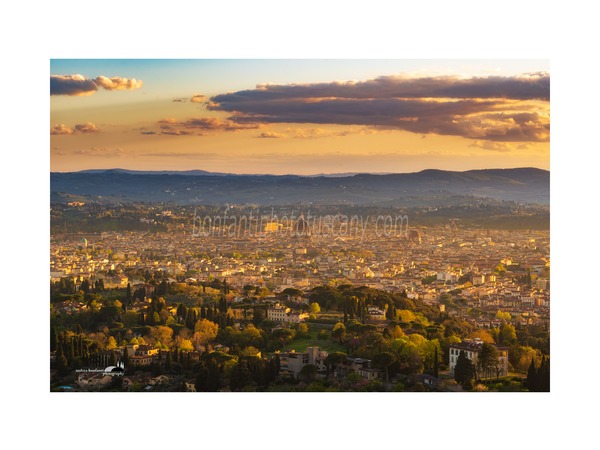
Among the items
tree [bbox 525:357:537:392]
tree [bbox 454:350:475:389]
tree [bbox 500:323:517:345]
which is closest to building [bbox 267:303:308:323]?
tree [bbox 454:350:475:389]

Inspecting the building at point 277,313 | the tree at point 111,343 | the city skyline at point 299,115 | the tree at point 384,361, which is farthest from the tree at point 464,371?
the tree at point 111,343

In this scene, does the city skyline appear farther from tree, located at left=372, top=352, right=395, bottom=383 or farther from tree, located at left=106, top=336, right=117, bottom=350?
tree, located at left=372, top=352, right=395, bottom=383

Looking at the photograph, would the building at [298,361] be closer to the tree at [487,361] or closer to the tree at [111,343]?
the tree at [487,361]

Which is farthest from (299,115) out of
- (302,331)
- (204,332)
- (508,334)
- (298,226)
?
(508,334)

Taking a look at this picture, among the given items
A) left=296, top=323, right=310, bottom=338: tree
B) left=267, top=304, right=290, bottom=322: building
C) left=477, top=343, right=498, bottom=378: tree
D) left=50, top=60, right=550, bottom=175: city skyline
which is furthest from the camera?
left=267, top=304, right=290, bottom=322: building

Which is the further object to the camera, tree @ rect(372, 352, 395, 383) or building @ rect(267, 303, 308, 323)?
building @ rect(267, 303, 308, 323)
